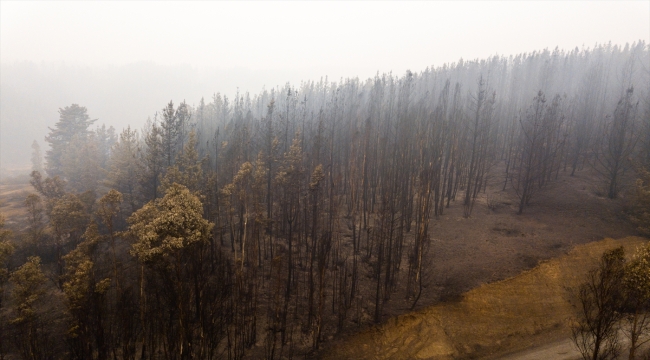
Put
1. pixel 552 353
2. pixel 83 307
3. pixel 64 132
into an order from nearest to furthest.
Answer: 1. pixel 83 307
2. pixel 552 353
3. pixel 64 132

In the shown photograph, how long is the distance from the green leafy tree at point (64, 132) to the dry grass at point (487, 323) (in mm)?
65782

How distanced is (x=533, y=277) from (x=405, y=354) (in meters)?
12.0

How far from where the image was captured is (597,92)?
6353 centimetres

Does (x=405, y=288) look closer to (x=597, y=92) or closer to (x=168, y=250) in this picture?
(x=168, y=250)

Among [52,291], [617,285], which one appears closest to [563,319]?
[617,285]

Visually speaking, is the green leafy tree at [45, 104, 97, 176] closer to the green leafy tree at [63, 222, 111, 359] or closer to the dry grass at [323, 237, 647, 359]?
the green leafy tree at [63, 222, 111, 359]

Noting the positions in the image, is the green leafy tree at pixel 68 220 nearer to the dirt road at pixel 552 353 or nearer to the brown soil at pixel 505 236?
the brown soil at pixel 505 236

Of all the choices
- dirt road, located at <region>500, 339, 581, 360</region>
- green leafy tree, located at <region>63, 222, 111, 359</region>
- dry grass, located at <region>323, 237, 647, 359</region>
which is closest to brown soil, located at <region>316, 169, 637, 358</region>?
dry grass, located at <region>323, 237, 647, 359</region>

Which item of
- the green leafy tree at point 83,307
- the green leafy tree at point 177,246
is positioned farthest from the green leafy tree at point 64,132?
the green leafy tree at point 177,246

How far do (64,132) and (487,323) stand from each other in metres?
78.0

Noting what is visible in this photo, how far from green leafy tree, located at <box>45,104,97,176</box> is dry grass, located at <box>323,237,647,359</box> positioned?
216ft

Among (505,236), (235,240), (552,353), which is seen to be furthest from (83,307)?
(505,236)

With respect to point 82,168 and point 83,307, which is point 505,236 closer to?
point 83,307

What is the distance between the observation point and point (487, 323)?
2169 cm
